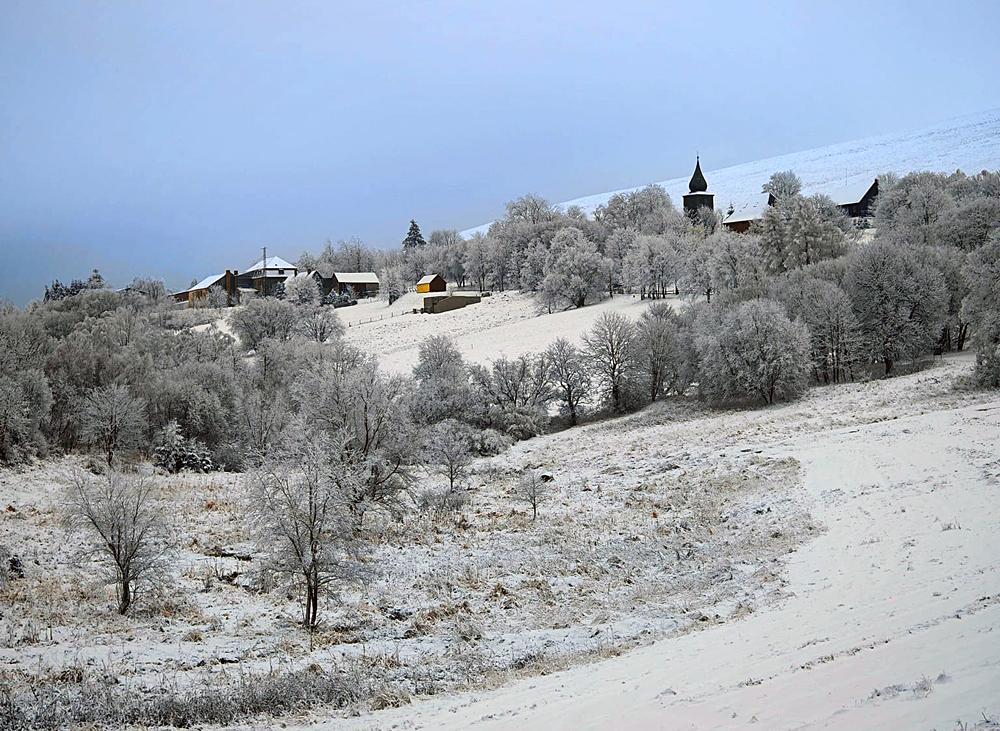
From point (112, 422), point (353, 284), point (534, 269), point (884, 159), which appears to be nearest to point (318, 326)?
point (534, 269)

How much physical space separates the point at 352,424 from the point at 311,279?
93898mm

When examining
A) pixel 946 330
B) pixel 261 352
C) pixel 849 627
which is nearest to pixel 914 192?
pixel 946 330

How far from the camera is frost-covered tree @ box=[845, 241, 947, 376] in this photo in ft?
147

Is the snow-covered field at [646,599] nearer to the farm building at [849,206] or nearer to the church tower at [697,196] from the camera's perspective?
the farm building at [849,206]

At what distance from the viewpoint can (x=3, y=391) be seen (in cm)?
3506

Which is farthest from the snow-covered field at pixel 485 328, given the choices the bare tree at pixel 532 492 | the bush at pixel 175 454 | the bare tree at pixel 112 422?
the bare tree at pixel 532 492

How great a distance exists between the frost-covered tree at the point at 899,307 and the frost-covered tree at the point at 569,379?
55.9 ft

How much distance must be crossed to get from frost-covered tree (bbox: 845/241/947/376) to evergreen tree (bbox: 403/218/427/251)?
114822 millimetres

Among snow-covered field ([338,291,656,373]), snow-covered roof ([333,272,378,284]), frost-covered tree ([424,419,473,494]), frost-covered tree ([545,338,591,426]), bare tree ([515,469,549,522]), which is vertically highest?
snow-covered roof ([333,272,378,284])

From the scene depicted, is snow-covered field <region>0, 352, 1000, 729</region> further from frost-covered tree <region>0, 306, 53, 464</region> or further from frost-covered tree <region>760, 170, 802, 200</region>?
frost-covered tree <region>760, 170, 802, 200</region>

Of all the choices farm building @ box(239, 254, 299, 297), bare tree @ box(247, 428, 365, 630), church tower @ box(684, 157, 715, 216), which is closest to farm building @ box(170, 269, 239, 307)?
A: farm building @ box(239, 254, 299, 297)

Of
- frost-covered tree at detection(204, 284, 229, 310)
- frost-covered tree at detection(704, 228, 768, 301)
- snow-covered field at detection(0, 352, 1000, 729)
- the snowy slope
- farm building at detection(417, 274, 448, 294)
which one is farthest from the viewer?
the snowy slope

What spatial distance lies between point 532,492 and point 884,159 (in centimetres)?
15424

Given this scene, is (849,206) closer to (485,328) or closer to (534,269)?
(534,269)
